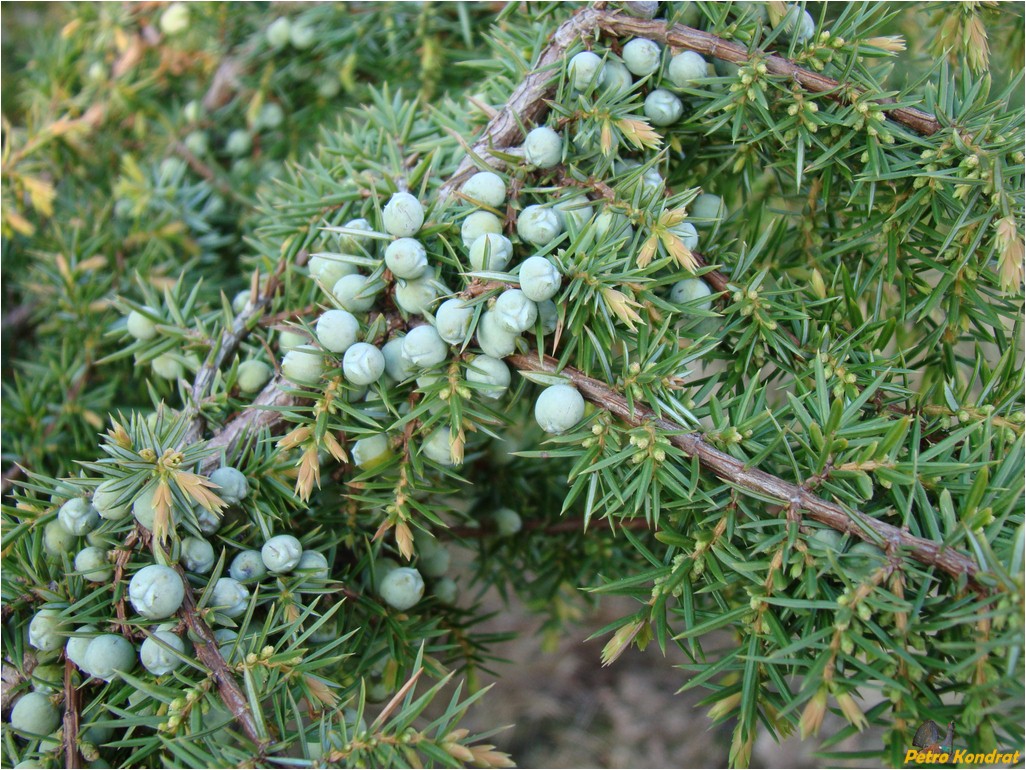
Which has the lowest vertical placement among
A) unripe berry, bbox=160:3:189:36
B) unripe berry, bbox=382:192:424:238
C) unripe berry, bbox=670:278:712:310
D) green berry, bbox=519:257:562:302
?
unripe berry, bbox=670:278:712:310

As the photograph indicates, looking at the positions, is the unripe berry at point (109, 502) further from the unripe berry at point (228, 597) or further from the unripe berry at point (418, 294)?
the unripe berry at point (418, 294)

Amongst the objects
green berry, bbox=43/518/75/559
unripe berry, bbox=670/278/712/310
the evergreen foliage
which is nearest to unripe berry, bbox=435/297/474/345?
the evergreen foliage

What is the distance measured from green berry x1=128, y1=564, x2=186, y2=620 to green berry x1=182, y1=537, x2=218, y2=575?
5cm

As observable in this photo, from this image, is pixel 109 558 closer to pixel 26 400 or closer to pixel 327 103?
pixel 26 400

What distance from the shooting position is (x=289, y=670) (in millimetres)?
714

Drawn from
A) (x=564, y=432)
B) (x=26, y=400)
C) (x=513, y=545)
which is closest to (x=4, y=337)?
(x=26, y=400)

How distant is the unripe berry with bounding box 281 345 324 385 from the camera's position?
2.54 ft

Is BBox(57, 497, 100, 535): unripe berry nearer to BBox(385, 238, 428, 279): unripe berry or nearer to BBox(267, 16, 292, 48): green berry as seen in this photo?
BBox(385, 238, 428, 279): unripe berry

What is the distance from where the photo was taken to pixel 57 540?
783 millimetres

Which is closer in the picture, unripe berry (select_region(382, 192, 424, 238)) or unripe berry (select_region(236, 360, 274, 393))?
unripe berry (select_region(382, 192, 424, 238))

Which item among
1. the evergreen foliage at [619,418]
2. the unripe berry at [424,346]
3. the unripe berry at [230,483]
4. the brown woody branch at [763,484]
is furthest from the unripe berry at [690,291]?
the unripe berry at [230,483]

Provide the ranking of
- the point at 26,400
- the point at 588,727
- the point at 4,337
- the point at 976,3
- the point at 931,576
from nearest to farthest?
the point at 931,576 → the point at 976,3 → the point at 26,400 → the point at 4,337 → the point at 588,727

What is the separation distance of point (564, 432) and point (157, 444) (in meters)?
0.39

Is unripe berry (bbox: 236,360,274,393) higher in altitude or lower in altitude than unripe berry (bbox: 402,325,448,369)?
lower
